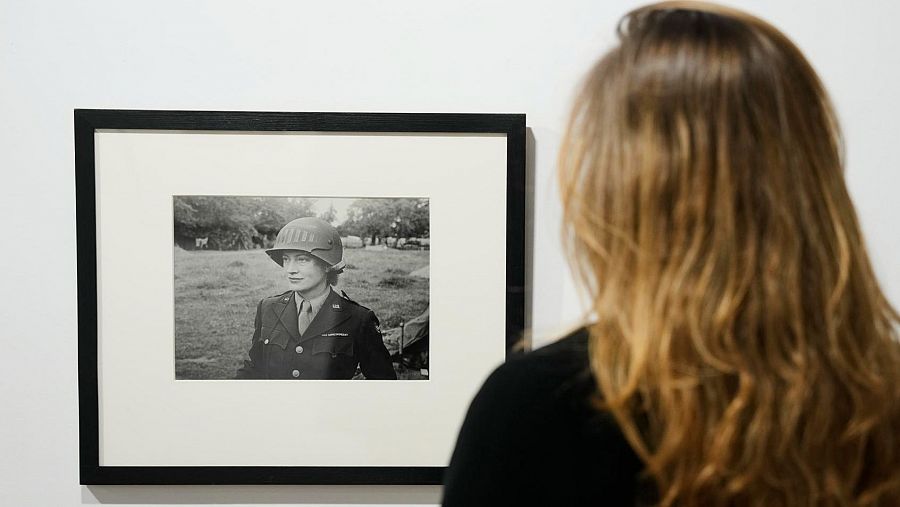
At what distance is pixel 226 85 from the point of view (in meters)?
1.03

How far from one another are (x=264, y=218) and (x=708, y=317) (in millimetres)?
679

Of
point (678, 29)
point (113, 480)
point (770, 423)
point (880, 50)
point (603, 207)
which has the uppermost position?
point (880, 50)

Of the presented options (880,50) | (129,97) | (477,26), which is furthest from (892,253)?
(129,97)

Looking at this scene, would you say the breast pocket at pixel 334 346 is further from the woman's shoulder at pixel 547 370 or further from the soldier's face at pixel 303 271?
the woman's shoulder at pixel 547 370

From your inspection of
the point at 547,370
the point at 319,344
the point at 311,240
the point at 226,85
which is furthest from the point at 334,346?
the point at 547,370

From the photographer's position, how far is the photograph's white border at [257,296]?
1010 mm

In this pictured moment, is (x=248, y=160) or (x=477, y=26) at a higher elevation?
(x=477, y=26)

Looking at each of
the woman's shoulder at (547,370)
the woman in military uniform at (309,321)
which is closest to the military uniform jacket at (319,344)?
the woman in military uniform at (309,321)

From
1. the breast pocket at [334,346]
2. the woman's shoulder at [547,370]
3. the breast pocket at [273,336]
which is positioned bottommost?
the breast pocket at [334,346]

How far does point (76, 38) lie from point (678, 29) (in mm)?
826

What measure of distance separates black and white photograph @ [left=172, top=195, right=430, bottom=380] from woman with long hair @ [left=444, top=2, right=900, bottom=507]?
1.75 feet

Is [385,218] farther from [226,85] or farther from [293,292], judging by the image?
[226,85]

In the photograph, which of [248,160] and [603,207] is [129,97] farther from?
[603,207]

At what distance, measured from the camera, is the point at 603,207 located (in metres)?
0.49
